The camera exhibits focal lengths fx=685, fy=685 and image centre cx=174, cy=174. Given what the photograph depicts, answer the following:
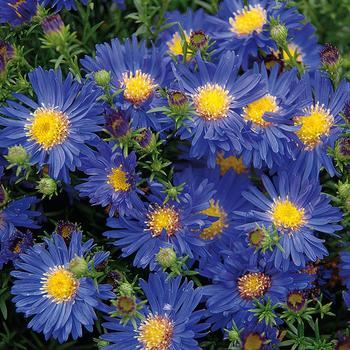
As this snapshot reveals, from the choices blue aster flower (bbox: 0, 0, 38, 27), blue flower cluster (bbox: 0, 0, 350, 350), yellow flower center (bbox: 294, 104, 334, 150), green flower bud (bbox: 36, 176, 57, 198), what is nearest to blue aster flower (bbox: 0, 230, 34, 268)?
blue flower cluster (bbox: 0, 0, 350, 350)

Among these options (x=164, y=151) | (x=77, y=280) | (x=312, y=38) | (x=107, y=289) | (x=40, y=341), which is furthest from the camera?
(x=312, y=38)

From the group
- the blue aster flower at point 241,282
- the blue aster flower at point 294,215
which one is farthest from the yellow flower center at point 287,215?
the blue aster flower at point 241,282

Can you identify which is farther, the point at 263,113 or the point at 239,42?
the point at 239,42

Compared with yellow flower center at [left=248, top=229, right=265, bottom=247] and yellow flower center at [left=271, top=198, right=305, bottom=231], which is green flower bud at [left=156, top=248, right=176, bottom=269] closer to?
yellow flower center at [left=248, top=229, right=265, bottom=247]

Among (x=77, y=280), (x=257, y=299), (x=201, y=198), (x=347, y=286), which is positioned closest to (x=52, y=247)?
(x=77, y=280)

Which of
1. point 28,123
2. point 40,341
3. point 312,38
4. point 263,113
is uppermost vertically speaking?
point 312,38

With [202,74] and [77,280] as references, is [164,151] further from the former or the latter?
[77,280]
